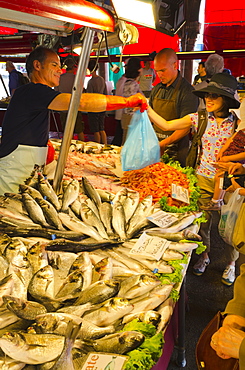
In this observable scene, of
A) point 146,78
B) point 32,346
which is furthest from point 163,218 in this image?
point 146,78

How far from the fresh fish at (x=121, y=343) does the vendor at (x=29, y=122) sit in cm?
180

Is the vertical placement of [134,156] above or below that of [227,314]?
above

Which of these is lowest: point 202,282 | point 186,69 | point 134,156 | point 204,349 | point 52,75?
point 202,282

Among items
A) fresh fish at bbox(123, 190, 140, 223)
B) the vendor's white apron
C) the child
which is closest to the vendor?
the vendor's white apron

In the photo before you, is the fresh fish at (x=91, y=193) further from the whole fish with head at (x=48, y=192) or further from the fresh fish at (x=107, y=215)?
the whole fish with head at (x=48, y=192)

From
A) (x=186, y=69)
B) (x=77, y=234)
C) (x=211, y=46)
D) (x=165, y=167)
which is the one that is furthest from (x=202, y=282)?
(x=211, y=46)

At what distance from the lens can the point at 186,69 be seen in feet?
40.1

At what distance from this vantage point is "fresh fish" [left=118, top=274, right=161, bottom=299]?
1725 mm

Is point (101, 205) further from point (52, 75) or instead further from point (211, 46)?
point (211, 46)

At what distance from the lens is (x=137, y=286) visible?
1.74m

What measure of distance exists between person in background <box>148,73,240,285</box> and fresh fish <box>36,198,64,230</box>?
157cm

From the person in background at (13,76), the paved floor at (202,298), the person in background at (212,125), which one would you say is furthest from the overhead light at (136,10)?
the person in background at (13,76)

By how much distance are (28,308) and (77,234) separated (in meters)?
0.81

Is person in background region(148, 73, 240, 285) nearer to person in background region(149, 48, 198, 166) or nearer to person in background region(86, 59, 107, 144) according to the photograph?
person in background region(149, 48, 198, 166)
